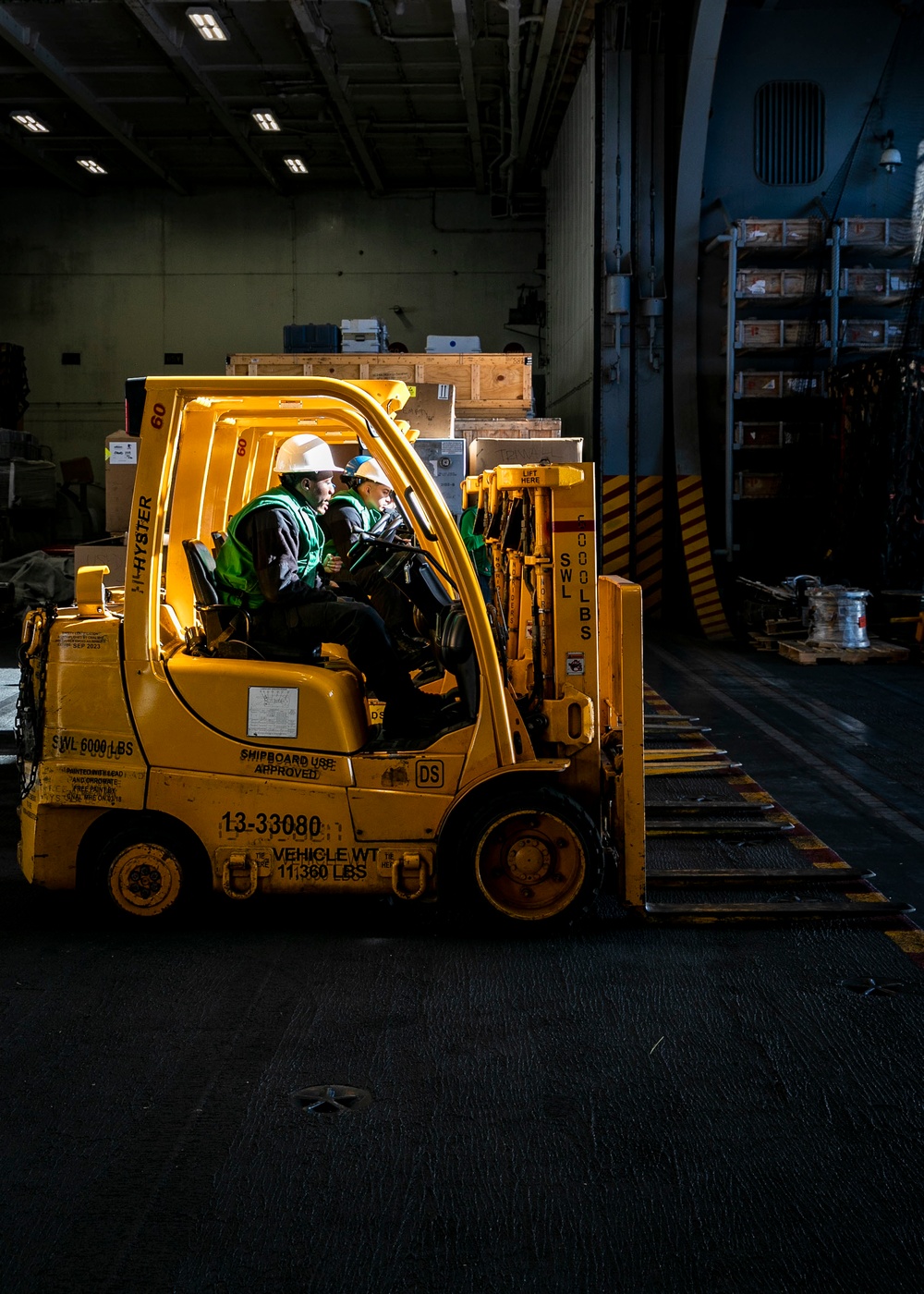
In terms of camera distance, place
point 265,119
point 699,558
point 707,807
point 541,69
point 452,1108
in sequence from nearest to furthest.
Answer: point 452,1108
point 707,807
point 699,558
point 541,69
point 265,119

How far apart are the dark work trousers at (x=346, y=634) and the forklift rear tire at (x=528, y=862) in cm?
71

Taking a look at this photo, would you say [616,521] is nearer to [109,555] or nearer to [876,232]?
[876,232]

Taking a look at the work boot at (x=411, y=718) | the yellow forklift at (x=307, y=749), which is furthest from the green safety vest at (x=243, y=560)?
the work boot at (x=411, y=718)

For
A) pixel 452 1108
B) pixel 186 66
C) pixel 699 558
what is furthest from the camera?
pixel 186 66

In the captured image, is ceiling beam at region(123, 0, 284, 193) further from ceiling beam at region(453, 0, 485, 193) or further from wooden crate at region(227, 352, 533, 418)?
wooden crate at region(227, 352, 533, 418)

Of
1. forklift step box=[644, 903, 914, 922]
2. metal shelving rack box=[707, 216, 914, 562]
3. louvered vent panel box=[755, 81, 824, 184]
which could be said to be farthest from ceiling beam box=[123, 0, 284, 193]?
forklift step box=[644, 903, 914, 922]

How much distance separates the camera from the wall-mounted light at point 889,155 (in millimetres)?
14320

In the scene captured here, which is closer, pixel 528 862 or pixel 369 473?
pixel 528 862

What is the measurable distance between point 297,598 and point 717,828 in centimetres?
253

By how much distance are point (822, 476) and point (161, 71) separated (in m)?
10.9

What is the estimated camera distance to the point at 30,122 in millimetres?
17812

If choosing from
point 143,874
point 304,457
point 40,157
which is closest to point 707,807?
point 304,457

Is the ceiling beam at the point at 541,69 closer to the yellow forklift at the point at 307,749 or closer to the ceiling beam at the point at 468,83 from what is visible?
the ceiling beam at the point at 468,83

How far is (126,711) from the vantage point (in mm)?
4176
